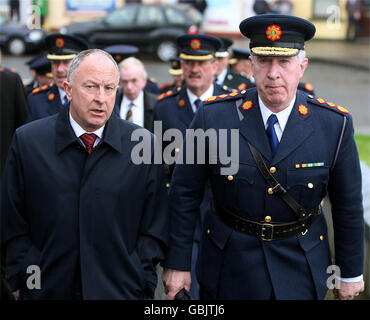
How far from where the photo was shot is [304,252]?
11.6 feet

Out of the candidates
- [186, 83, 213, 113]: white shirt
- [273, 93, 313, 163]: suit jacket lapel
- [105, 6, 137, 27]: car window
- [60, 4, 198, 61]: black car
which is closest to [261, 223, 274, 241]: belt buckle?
[273, 93, 313, 163]: suit jacket lapel

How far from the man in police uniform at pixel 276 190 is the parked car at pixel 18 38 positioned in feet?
58.9

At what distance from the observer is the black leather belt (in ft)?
11.4

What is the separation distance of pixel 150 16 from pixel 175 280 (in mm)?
17650

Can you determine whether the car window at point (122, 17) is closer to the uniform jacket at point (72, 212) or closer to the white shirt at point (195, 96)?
the white shirt at point (195, 96)

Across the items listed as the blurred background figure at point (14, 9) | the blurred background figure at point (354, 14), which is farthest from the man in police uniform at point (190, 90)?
the blurred background figure at point (354, 14)

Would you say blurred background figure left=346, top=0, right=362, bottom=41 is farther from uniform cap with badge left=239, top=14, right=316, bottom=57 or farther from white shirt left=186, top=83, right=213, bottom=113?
uniform cap with badge left=239, top=14, right=316, bottom=57

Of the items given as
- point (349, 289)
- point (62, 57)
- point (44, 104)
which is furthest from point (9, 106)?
point (349, 289)

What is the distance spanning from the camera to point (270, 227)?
11.3 feet

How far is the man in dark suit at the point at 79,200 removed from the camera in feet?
10.3

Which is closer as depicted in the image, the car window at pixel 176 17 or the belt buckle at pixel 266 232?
the belt buckle at pixel 266 232

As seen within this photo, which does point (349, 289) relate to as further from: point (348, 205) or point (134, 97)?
point (134, 97)
